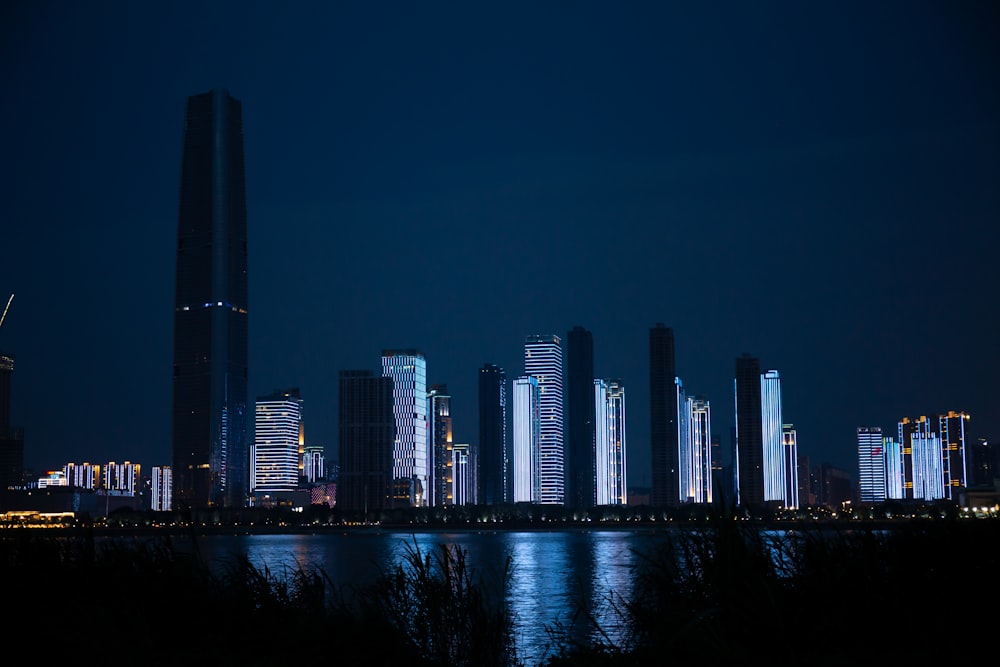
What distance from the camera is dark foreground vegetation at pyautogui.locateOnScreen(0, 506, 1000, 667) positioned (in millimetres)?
15531

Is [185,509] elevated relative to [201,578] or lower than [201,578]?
elevated

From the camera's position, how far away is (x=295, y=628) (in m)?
20.1

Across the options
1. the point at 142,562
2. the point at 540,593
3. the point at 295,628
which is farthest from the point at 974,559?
the point at 540,593

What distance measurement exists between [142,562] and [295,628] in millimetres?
5984

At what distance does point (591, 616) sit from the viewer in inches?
696

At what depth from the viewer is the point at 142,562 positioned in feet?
80.0

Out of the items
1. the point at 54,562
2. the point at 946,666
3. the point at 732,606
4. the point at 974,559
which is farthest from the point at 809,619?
the point at 54,562

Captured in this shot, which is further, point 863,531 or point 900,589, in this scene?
point 863,531

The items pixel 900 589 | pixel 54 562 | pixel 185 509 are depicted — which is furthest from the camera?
pixel 54 562

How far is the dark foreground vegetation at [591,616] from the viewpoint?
15.5 metres

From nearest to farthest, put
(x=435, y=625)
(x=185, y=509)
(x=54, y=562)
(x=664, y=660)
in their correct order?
(x=664, y=660)
(x=435, y=625)
(x=185, y=509)
(x=54, y=562)

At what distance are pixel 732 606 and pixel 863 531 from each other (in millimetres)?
6135

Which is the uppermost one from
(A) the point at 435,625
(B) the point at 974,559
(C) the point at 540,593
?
(B) the point at 974,559

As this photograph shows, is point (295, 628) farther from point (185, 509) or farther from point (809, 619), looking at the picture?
point (809, 619)
